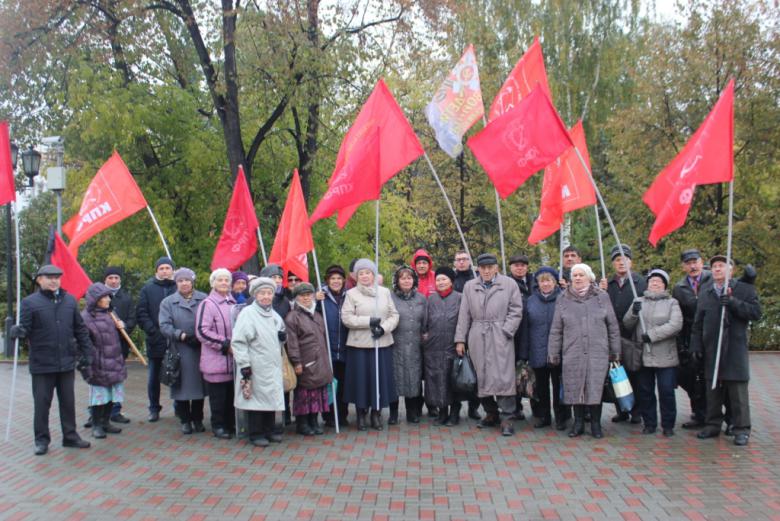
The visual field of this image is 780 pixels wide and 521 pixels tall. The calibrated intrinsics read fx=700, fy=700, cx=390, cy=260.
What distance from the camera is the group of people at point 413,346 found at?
722 cm

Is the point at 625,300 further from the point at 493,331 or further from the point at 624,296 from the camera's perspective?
the point at 493,331

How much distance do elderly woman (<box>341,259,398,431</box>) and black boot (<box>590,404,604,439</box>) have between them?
221cm

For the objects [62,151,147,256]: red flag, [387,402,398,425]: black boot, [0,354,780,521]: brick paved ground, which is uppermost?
[62,151,147,256]: red flag

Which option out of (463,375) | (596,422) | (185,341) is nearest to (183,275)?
(185,341)

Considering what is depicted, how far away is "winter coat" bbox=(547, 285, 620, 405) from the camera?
7.39 meters

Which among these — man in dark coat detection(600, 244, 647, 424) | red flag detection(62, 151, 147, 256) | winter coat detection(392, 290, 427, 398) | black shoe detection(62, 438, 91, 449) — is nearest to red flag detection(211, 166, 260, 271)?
red flag detection(62, 151, 147, 256)

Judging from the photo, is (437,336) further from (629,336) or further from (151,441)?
(151,441)

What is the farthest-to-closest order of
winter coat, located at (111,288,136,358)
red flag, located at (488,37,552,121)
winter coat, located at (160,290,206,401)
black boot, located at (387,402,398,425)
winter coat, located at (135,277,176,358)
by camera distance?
red flag, located at (488,37,552,121)
winter coat, located at (111,288,136,358)
winter coat, located at (135,277,176,358)
black boot, located at (387,402,398,425)
winter coat, located at (160,290,206,401)

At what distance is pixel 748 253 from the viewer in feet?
53.5

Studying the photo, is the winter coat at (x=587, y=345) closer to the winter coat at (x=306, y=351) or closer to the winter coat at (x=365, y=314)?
the winter coat at (x=365, y=314)

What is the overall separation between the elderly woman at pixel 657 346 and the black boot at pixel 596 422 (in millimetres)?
556

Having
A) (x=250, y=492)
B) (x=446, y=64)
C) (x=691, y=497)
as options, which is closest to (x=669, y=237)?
(x=446, y=64)

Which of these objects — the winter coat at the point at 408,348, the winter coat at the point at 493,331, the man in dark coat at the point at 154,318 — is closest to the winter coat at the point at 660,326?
the winter coat at the point at 493,331

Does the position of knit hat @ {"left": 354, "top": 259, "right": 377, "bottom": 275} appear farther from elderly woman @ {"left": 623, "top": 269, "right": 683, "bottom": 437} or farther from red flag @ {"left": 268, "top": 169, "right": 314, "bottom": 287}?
elderly woman @ {"left": 623, "top": 269, "right": 683, "bottom": 437}
